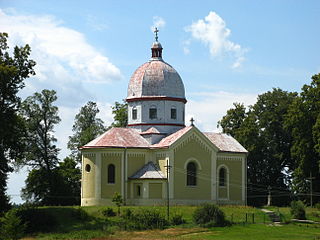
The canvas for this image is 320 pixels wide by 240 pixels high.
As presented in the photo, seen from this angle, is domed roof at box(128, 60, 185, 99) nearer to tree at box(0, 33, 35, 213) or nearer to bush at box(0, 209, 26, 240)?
tree at box(0, 33, 35, 213)

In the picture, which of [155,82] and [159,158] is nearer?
[159,158]

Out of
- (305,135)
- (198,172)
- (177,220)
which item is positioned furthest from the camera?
(305,135)

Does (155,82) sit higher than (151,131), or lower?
higher

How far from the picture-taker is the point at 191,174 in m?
65.4

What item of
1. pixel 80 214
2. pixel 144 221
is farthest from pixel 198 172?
pixel 80 214

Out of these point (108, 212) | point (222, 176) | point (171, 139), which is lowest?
point (108, 212)

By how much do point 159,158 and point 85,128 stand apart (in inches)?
945

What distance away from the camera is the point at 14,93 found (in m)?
56.2

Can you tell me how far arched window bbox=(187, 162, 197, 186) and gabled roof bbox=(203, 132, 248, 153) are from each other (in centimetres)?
422

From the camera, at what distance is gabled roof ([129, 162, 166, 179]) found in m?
63.6

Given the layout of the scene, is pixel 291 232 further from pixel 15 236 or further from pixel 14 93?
pixel 14 93

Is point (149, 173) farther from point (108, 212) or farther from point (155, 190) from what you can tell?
point (108, 212)

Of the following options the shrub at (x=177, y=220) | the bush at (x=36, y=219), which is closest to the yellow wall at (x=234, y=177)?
the shrub at (x=177, y=220)

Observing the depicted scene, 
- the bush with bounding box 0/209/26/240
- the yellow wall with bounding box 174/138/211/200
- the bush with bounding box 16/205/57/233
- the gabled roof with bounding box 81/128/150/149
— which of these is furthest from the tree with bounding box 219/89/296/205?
the bush with bounding box 0/209/26/240
